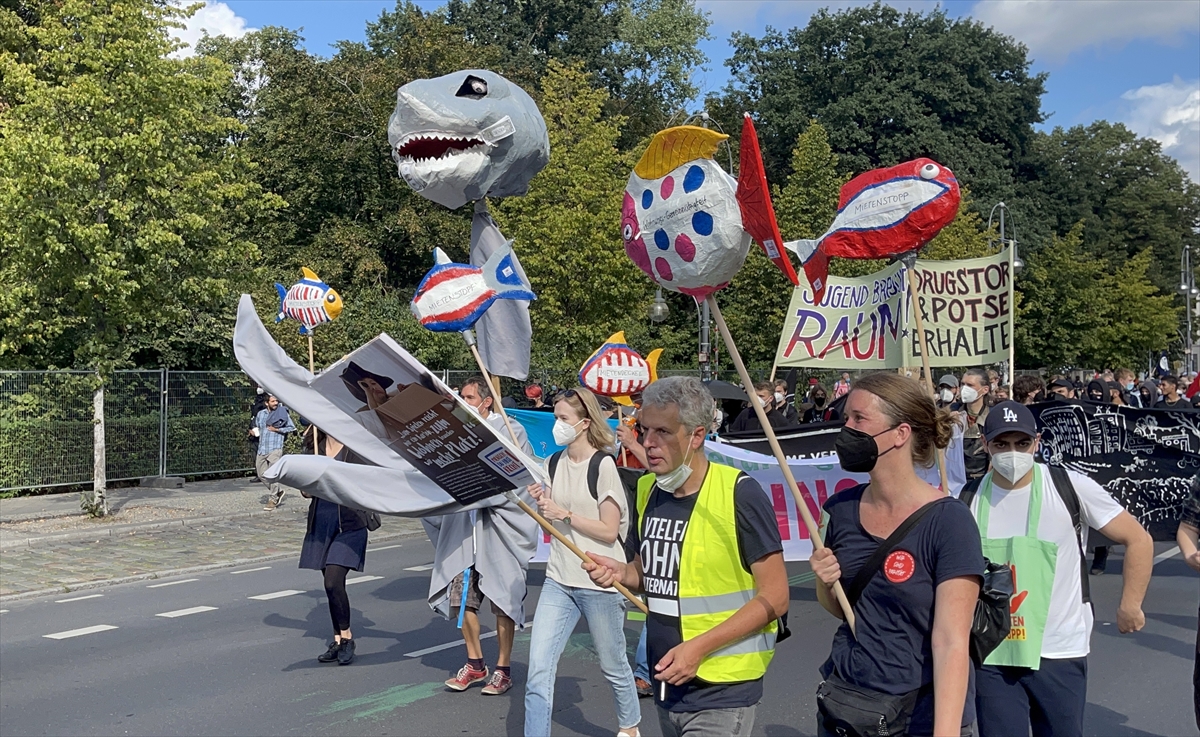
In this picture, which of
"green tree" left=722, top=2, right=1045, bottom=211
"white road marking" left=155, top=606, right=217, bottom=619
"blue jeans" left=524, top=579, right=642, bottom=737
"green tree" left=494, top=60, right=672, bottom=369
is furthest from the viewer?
"green tree" left=722, top=2, right=1045, bottom=211

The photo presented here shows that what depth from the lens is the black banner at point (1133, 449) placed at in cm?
1055

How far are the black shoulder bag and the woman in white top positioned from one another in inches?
85.6

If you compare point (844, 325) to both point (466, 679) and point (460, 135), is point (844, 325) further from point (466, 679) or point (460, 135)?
point (460, 135)

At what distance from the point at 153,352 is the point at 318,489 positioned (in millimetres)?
20857

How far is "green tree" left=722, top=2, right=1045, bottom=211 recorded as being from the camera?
47.4 metres

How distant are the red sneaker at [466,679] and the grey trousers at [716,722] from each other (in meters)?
3.80

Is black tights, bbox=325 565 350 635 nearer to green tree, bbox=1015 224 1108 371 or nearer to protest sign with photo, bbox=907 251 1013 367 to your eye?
protest sign with photo, bbox=907 251 1013 367

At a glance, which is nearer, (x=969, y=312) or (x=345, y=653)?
(x=345, y=653)

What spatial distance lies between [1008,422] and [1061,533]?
17.9 inches

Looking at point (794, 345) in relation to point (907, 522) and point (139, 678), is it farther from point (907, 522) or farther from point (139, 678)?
point (907, 522)

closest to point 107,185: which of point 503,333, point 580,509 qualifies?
point 503,333

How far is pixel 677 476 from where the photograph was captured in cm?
366

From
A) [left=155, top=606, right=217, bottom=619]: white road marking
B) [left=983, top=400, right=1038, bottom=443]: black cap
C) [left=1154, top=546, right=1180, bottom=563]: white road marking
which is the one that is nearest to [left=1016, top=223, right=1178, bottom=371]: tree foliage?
[left=1154, top=546, right=1180, bottom=563]: white road marking

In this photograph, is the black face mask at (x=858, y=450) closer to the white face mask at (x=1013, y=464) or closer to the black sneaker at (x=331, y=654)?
the white face mask at (x=1013, y=464)
